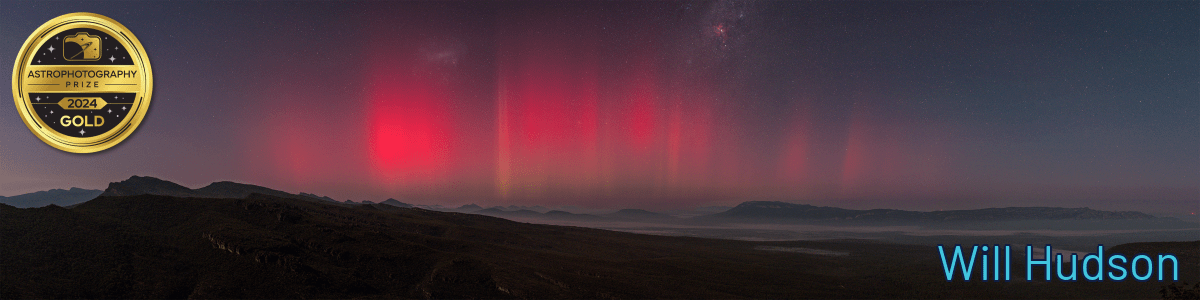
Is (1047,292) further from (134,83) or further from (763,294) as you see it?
(134,83)

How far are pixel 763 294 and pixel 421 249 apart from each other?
72889 millimetres

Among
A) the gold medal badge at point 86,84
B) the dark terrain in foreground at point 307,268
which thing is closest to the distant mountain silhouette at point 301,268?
the dark terrain in foreground at point 307,268

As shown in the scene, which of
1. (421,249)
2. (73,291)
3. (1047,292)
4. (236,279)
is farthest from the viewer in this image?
(1047,292)

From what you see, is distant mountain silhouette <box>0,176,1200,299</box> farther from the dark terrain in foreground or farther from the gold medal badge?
the gold medal badge

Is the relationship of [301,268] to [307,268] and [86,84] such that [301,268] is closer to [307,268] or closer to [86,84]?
[307,268]

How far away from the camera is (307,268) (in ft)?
292

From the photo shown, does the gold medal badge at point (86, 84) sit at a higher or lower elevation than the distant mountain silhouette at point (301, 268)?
higher

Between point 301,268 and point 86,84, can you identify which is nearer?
point 86,84

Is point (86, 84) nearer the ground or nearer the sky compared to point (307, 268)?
nearer the sky

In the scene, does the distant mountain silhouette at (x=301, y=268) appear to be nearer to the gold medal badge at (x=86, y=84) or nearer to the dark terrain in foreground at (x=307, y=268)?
the dark terrain in foreground at (x=307, y=268)

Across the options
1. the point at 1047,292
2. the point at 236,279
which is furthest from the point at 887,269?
the point at 236,279

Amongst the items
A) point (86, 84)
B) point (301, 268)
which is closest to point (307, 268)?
point (301, 268)

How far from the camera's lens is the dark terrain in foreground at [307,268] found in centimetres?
7838

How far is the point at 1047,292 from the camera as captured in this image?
122250 millimetres
